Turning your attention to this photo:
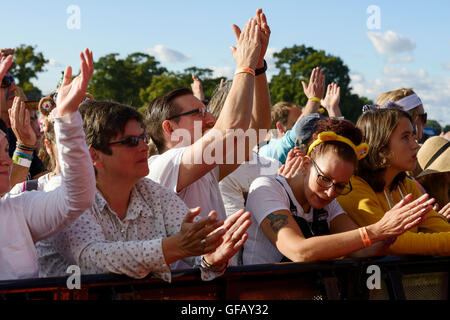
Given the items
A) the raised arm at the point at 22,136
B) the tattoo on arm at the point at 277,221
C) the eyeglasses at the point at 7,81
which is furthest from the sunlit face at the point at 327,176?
the eyeglasses at the point at 7,81

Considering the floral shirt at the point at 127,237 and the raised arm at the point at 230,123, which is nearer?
the floral shirt at the point at 127,237

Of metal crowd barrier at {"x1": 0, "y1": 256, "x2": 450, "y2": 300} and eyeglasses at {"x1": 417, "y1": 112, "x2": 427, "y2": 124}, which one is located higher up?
eyeglasses at {"x1": 417, "y1": 112, "x2": 427, "y2": 124}

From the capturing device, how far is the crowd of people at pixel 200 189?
2229mm

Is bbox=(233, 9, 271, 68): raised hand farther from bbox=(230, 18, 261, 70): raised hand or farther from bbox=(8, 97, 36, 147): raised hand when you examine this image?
bbox=(8, 97, 36, 147): raised hand

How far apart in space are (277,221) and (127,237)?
2.73 ft

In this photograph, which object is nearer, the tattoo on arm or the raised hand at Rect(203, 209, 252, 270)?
the raised hand at Rect(203, 209, 252, 270)

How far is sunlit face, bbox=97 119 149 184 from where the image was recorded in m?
2.63

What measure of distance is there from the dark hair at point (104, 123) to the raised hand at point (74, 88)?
44cm

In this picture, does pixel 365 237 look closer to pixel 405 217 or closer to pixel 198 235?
pixel 405 217

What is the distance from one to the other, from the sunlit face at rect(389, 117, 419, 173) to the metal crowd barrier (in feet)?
3.01

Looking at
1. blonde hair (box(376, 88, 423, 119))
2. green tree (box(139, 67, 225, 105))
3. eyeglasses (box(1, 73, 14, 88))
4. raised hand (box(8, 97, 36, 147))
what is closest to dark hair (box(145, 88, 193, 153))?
raised hand (box(8, 97, 36, 147))

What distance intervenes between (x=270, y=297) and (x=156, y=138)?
1514 millimetres

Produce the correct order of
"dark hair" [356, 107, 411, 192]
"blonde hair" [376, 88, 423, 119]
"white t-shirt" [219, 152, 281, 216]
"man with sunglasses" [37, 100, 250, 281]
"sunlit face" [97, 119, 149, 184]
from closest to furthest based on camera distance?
"man with sunglasses" [37, 100, 250, 281] < "sunlit face" [97, 119, 149, 184] < "dark hair" [356, 107, 411, 192] < "white t-shirt" [219, 152, 281, 216] < "blonde hair" [376, 88, 423, 119]

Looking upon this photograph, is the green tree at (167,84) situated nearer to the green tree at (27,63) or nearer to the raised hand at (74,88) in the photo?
the green tree at (27,63)
